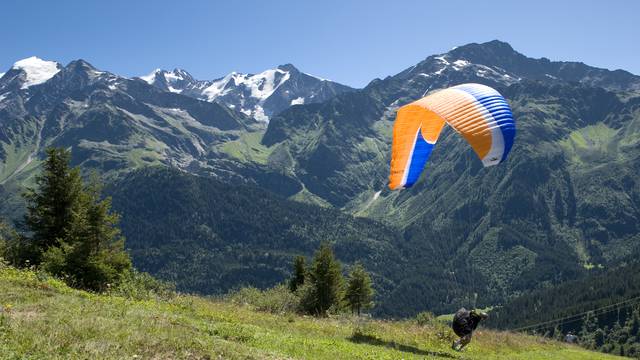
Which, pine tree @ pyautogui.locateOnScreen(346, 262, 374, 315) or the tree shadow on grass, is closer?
the tree shadow on grass

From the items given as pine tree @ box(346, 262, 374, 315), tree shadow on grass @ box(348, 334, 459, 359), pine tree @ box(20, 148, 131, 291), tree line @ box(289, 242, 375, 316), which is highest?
pine tree @ box(20, 148, 131, 291)

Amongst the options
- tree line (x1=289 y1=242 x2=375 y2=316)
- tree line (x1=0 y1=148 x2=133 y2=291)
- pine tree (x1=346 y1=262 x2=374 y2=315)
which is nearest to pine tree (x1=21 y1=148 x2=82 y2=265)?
tree line (x1=0 y1=148 x2=133 y2=291)

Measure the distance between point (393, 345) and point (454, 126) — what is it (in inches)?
411

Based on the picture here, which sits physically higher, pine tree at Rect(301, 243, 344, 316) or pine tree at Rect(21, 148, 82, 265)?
pine tree at Rect(21, 148, 82, 265)

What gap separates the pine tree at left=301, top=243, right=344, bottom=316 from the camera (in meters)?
51.5

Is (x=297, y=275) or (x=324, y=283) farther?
(x=297, y=275)

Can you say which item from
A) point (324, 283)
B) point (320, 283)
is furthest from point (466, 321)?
point (324, 283)

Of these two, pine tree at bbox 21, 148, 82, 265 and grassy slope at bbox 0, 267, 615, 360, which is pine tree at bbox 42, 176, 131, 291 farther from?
grassy slope at bbox 0, 267, 615, 360

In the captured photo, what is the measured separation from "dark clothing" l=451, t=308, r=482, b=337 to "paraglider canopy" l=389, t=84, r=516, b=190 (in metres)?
6.64

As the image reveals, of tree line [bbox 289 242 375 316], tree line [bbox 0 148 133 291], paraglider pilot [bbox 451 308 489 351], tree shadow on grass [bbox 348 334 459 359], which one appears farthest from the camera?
tree line [bbox 289 242 375 316]

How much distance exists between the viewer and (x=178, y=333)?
50.7ft

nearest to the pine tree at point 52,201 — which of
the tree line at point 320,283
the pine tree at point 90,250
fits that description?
the pine tree at point 90,250

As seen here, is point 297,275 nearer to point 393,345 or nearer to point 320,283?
point 320,283

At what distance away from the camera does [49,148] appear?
3697cm
